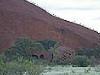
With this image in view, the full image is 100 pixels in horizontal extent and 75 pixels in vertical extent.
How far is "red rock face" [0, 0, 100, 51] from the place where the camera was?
51969 mm

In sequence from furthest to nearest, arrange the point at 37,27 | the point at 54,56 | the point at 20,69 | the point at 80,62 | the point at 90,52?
the point at 37,27 → the point at 90,52 → the point at 54,56 → the point at 80,62 → the point at 20,69

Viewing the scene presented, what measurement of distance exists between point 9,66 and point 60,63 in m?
18.4

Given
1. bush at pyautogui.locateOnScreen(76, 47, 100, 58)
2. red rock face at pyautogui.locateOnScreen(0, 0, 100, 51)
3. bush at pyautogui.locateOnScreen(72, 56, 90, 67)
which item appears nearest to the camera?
bush at pyautogui.locateOnScreen(72, 56, 90, 67)

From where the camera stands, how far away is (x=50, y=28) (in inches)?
2114

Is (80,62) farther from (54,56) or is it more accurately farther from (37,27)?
(37,27)

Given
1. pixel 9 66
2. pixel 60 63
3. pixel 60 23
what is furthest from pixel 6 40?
pixel 9 66

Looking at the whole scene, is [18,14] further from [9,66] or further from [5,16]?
[9,66]

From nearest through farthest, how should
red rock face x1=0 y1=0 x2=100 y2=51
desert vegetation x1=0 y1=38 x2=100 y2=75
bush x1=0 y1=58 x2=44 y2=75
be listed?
bush x1=0 y1=58 x2=44 y2=75 < desert vegetation x1=0 y1=38 x2=100 y2=75 < red rock face x1=0 y1=0 x2=100 y2=51

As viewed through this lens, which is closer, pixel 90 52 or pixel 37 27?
pixel 90 52

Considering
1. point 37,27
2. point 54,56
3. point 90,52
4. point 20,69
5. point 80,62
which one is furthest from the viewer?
Result: point 37,27

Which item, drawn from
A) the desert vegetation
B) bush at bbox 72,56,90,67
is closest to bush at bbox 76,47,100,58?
the desert vegetation

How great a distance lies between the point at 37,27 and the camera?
177 ft

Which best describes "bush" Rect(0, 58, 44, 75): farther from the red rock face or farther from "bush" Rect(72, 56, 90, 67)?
the red rock face

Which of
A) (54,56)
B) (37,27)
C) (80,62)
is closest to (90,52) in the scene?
(54,56)
